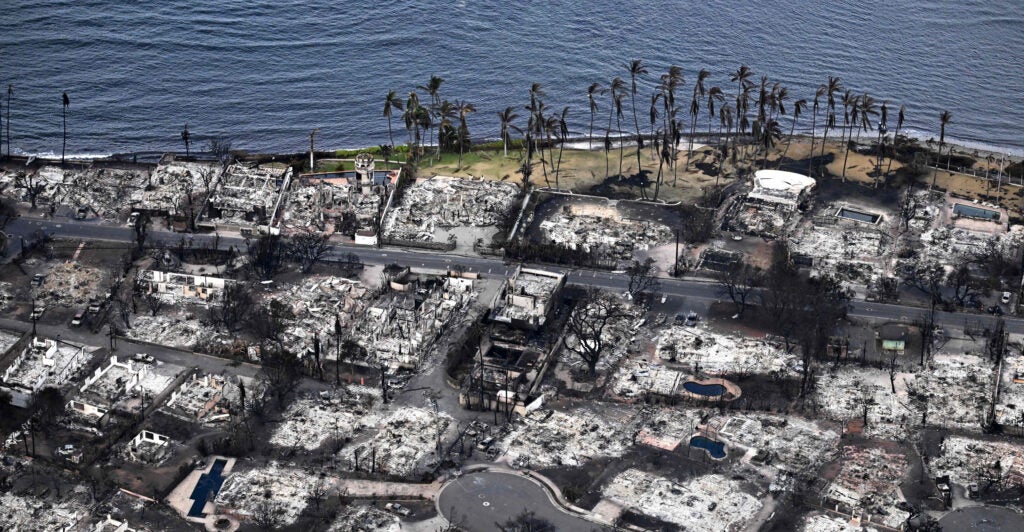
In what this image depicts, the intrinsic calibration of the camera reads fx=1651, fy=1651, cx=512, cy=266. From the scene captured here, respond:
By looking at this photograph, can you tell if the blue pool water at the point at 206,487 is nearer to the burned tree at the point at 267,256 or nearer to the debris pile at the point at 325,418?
the debris pile at the point at 325,418

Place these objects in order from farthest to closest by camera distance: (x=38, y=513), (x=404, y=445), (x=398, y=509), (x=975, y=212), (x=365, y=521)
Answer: (x=975, y=212)
(x=404, y=445)
(x=398, y=509)
(x=38, y=513)
(x=365, y=521)

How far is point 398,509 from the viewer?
134m

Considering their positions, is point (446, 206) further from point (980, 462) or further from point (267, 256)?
point (980, 462)

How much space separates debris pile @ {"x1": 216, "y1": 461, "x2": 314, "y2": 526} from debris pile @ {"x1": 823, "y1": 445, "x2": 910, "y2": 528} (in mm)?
43357

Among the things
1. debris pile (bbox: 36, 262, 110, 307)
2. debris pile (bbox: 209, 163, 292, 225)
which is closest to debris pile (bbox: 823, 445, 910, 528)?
debris pile (bbox: 209, 163, 292, 225)

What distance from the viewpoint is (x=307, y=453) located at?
464 feet

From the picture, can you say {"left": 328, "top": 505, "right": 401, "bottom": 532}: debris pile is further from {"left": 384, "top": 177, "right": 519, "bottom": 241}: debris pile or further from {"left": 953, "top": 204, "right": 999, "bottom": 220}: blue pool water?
{"left": 953, "top": 204, "right": 999, "bottom": 220}: blue pool water

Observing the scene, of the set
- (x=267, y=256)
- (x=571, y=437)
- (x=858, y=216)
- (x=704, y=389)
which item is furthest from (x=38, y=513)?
(x=858, y=216)

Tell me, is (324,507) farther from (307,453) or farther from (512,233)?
(512,233)

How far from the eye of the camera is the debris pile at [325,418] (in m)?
144

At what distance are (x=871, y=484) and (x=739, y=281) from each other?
120ft

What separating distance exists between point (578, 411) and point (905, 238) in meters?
51.4

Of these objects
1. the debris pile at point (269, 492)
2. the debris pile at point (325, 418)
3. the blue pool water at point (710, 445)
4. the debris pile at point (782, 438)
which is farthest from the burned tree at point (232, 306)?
the debris pile at point (782, 438)

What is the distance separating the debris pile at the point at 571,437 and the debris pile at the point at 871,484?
60.2 feet
